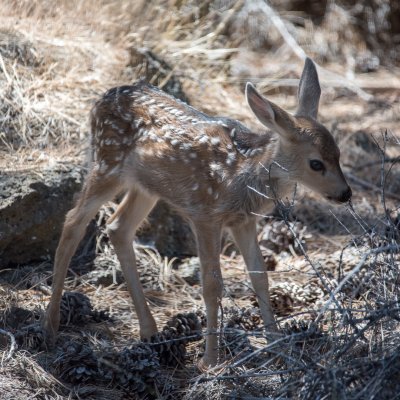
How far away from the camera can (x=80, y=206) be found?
6.07m

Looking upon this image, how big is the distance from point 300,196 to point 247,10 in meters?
3.86

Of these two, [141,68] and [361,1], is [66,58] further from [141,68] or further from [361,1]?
[361,1]

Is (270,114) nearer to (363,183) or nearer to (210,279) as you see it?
(210,279)

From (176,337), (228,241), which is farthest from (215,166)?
(228,241)

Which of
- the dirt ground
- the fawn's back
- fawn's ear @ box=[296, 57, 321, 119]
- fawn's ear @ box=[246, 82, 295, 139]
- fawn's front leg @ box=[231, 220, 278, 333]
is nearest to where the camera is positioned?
the dirt ground

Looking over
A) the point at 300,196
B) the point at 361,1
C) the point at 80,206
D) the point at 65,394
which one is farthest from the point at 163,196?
the point at 361,1

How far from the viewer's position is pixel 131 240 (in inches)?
250

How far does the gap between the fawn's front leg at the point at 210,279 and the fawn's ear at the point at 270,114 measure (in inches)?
29.3

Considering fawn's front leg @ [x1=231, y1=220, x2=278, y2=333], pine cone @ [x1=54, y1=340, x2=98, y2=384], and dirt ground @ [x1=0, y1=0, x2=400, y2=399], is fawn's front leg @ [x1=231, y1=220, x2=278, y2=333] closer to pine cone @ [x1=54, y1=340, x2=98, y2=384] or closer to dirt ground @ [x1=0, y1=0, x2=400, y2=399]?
dirt ground @ [x1=0, y1=0, x2=400, y2=399]

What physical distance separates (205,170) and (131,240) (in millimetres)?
826

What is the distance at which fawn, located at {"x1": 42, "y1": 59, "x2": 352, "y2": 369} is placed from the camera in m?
5.72

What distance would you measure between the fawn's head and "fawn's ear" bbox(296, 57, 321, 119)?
0.25 meters

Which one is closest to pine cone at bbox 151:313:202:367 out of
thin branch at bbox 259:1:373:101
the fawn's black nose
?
the fawn's black nose

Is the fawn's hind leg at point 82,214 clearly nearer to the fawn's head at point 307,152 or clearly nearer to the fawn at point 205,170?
the fawn at point 205,170
